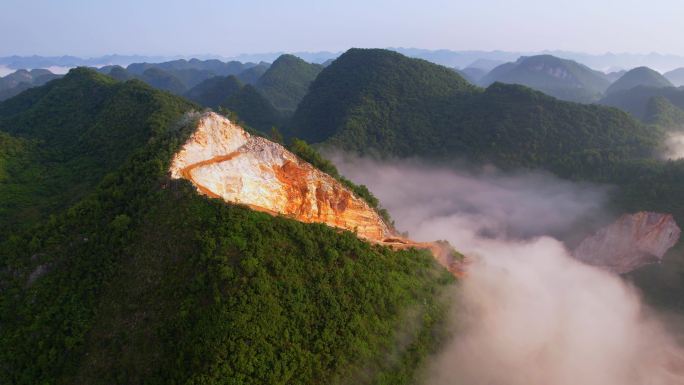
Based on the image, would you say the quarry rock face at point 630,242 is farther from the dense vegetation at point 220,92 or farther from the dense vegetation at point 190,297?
the dense vegetation at point 220,92

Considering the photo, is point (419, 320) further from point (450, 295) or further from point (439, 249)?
point (439, 249)

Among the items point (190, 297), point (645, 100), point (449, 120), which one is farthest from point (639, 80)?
point (190, 297)

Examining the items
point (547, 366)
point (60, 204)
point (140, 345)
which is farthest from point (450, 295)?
point (60, 204)

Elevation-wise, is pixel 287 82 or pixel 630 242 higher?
pixel 287 82

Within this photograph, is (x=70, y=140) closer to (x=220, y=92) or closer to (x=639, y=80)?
(x=220, y=92)

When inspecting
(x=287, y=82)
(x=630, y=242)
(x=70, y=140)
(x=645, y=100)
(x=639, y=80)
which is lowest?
(x=630, y=242)

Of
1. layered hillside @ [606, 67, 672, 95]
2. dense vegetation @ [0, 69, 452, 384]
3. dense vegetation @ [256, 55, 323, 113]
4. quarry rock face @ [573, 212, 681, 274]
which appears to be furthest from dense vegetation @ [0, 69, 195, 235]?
layered hillside @ [606, 67, 672, 95]
